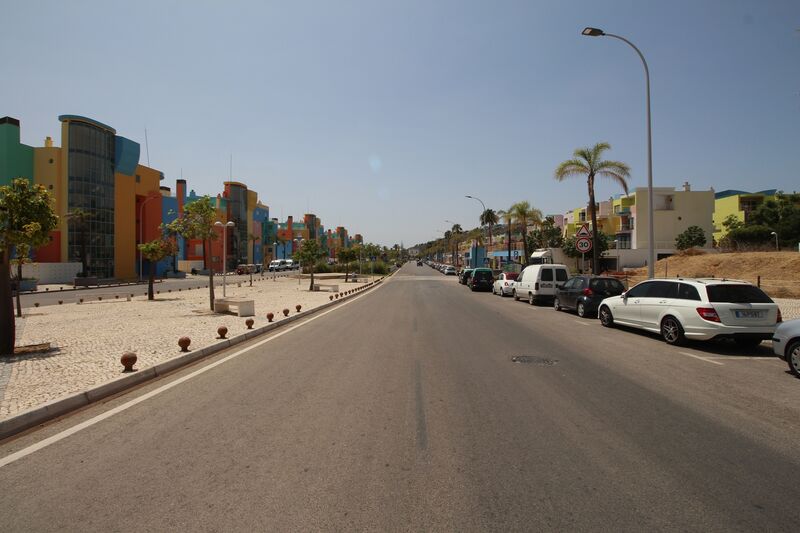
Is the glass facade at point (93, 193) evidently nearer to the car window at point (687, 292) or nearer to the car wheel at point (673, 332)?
the car wheel at point (673, 332)

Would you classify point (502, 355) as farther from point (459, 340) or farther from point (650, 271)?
point (650, 271)

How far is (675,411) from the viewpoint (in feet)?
19.2

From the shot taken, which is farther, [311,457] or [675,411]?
[675,411]

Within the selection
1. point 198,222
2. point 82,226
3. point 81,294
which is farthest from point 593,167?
point 82,226

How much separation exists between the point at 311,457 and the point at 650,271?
16.5 m

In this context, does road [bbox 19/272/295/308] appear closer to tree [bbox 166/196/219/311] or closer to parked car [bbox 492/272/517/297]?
tree [bbox 166/196/219/311]

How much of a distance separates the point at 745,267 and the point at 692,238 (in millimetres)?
22840

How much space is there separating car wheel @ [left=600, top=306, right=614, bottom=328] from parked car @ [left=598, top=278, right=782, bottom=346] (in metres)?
2.25

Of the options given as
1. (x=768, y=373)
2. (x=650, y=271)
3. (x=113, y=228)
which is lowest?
(x=768, y=373)

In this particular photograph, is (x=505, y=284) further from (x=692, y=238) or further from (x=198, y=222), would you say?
(x=692, y=238)

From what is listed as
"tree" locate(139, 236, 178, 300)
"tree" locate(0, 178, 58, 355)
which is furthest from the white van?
"tree" locate(139, 236, 178, 300)

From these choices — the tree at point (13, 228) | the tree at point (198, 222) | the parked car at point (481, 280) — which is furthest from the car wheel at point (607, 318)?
the parked car at point (481, 280)

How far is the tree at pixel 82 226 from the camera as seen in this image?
47.0 m

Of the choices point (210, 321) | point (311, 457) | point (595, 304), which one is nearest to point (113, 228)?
point (210, 321)
